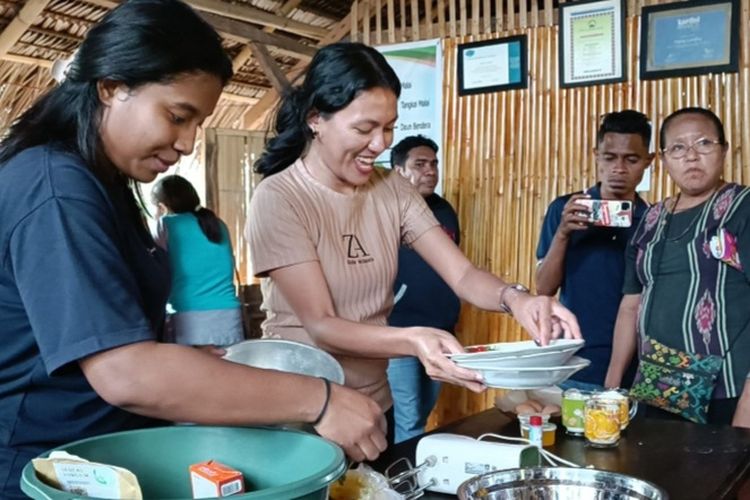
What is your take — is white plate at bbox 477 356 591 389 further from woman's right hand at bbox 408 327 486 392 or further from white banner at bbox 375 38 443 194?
white banner at bbox 375 38 443 194

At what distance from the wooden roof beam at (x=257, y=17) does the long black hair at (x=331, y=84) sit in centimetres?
293

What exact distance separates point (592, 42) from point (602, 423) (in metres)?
2.67

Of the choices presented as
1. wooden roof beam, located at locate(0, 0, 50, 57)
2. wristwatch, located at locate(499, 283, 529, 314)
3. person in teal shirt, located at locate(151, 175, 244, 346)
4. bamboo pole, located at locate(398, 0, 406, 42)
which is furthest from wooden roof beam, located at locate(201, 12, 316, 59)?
wristwatch, located at locate(499, 283, 529, 314)

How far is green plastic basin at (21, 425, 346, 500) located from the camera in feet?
3.20

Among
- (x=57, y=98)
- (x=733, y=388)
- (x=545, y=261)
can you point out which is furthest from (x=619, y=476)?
(x=545, y=261)

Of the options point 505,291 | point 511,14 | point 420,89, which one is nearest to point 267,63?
point 420,89

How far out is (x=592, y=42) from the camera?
3975 millimetres

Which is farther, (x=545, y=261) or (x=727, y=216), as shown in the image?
(x=545, y=261)

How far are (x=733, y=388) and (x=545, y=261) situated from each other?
93 cm

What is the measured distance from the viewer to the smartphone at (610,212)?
2713 mm

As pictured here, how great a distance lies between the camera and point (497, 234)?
4.28 metres

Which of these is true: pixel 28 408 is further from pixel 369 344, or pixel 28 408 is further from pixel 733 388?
pixel 733 388

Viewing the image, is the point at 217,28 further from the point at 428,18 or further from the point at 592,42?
the point at 592,42

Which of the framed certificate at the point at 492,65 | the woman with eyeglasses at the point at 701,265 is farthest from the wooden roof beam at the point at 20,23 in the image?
the woman with eyeglasses at the point at 701,265
